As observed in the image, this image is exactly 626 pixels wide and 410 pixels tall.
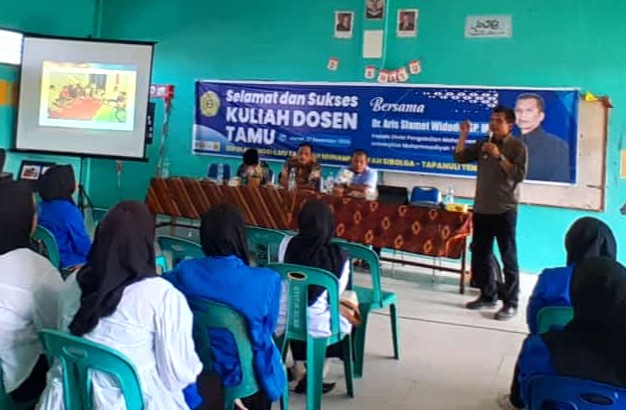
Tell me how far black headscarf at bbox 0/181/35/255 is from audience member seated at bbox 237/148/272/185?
4.01 meters

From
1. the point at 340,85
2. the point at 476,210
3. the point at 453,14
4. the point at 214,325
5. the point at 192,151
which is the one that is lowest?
the point at 214,325

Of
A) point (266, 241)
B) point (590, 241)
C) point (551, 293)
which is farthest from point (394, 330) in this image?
point (590, 241)

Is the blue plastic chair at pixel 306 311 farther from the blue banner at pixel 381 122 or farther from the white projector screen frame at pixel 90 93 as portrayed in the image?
the white projector screen frame at pixel 90 93

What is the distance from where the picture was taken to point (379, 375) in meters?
3.64

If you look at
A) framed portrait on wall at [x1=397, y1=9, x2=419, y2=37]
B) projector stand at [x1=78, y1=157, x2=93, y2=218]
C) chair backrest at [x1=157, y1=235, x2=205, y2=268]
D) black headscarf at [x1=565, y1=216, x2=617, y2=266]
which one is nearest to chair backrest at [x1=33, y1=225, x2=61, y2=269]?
chair backrest at [x1=157, y1=235, x2=205, y2=268]

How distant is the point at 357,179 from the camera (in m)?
6.27

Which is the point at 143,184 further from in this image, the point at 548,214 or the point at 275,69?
the point at 548,214

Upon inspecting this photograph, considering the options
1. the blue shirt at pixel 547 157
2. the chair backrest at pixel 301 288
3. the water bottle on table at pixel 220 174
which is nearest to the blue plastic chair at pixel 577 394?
the chair backrest at pixel 301 288

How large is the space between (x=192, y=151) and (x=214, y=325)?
19.7 ft

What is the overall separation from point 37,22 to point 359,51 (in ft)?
12.3

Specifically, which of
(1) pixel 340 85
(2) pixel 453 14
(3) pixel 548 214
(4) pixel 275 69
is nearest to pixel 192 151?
(4) pixel 275 69

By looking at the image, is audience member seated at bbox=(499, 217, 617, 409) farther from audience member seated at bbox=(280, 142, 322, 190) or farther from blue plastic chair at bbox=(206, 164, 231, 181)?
blue plastic chair at bbox=(206, 164, 231, 181)

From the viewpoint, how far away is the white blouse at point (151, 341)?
1.92m

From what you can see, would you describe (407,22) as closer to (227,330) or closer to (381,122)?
(381,122)
